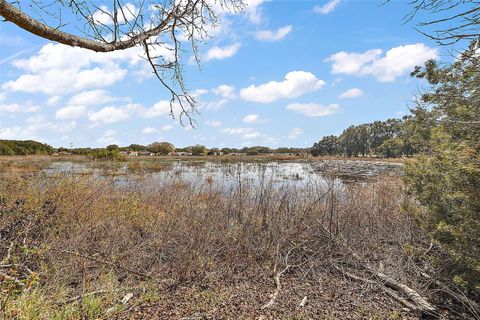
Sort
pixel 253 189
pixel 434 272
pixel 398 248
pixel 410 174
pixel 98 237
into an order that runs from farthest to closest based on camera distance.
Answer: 1. pixel 253 189
2. pixel 410 174
3. pixel 398 248
4. pixel 98 237
5. pixel 434 272

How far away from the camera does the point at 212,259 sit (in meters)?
4.50

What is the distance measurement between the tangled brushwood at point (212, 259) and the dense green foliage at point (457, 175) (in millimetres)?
409

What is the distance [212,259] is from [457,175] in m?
3.21

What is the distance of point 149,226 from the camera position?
5.52 meters

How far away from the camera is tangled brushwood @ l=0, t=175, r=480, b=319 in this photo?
11.3 ft

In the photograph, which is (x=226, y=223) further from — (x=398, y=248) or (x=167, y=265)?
(x=398, y=248)

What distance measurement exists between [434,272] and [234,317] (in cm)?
274

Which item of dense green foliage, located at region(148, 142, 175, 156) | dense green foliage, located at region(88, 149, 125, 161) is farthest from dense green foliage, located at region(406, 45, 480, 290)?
dense green foliage, located at region(148, 142, 175, 156)

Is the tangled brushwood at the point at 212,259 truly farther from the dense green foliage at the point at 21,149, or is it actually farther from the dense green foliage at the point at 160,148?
the dense green foliage at the point at 160,148

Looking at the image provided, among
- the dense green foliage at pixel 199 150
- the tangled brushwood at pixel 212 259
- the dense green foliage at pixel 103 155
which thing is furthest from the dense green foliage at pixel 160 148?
the tangled brushwood at pixel 212 259

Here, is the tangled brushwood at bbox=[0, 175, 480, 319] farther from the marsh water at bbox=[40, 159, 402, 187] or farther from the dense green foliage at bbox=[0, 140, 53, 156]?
the dense green foliage at bbox=[0, 140, 53, 156]

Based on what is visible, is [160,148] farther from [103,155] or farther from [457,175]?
[457,175]

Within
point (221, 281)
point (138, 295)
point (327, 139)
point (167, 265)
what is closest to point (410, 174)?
point (221, 281)

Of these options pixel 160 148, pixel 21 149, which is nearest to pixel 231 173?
pixel 21 149
